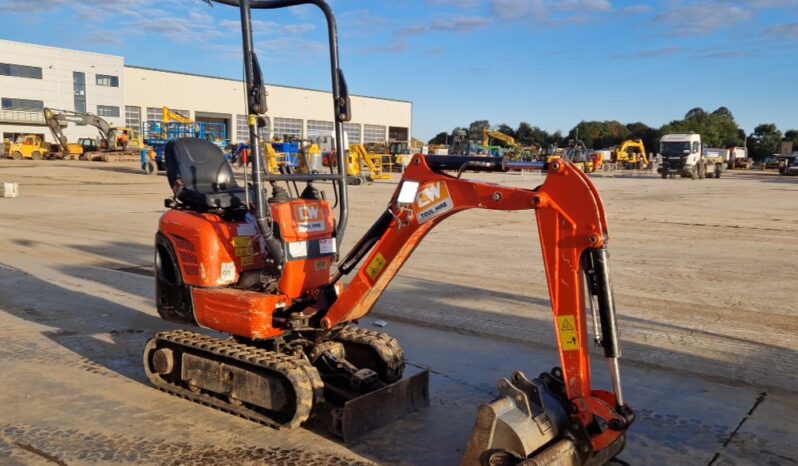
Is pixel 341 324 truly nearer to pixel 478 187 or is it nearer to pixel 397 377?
pixel 397 377

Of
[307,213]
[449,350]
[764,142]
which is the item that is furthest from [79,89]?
[764,142]

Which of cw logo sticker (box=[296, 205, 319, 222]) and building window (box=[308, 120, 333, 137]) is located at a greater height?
building window (box=[308, 120, 333, 137])

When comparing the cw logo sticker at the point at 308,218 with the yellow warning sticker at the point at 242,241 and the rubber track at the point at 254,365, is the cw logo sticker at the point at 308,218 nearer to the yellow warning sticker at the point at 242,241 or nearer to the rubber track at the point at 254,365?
the yellow warning sticker at the point at 242,241

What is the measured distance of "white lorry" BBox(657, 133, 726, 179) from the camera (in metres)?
43.2

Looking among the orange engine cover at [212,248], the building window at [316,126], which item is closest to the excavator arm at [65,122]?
the building window at [316,126]

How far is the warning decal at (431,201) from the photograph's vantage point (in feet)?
12.8

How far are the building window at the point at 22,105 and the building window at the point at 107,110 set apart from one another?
5382 mm

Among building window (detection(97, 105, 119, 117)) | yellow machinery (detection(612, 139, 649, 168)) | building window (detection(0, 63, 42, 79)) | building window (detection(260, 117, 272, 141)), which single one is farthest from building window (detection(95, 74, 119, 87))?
building window (detection(260, 117, 272, 141))

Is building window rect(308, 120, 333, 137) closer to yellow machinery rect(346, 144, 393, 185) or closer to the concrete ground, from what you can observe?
yellow machinery rect(346, 144, 393, 185)

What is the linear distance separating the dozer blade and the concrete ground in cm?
8

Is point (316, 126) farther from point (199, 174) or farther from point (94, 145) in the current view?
point (199, 174)

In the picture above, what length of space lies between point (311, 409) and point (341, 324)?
58 cm

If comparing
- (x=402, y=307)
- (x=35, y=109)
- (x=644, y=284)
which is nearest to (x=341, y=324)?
(x=402, y=307)

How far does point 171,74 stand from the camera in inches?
3000
